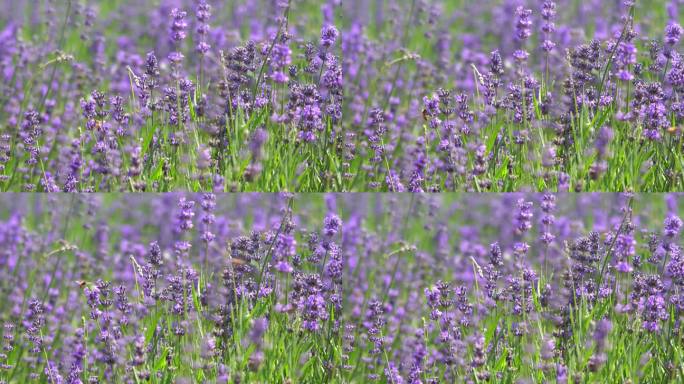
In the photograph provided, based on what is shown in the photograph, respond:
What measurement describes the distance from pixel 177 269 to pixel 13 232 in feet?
3.42

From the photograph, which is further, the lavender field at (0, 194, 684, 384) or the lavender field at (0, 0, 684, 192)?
the lavender field at (0, 0, 684, 192)

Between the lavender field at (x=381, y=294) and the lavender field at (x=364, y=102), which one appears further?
the lavender field at (x=364, y=102)

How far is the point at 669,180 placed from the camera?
448 centimetres

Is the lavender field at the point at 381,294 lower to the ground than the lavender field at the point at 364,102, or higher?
lower

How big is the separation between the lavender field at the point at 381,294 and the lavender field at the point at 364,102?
0.14 meters

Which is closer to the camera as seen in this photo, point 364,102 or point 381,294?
point 381,294

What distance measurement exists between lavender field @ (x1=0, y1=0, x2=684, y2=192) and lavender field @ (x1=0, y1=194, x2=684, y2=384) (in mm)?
145

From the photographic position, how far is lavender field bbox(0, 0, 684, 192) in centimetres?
449

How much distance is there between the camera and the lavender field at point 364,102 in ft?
14.7

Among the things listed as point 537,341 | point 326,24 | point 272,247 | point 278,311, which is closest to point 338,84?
point 326,24

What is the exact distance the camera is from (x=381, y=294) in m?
4.46

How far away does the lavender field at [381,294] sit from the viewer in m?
4.33

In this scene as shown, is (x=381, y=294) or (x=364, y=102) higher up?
(x=364, y=102)

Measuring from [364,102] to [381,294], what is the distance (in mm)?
997
